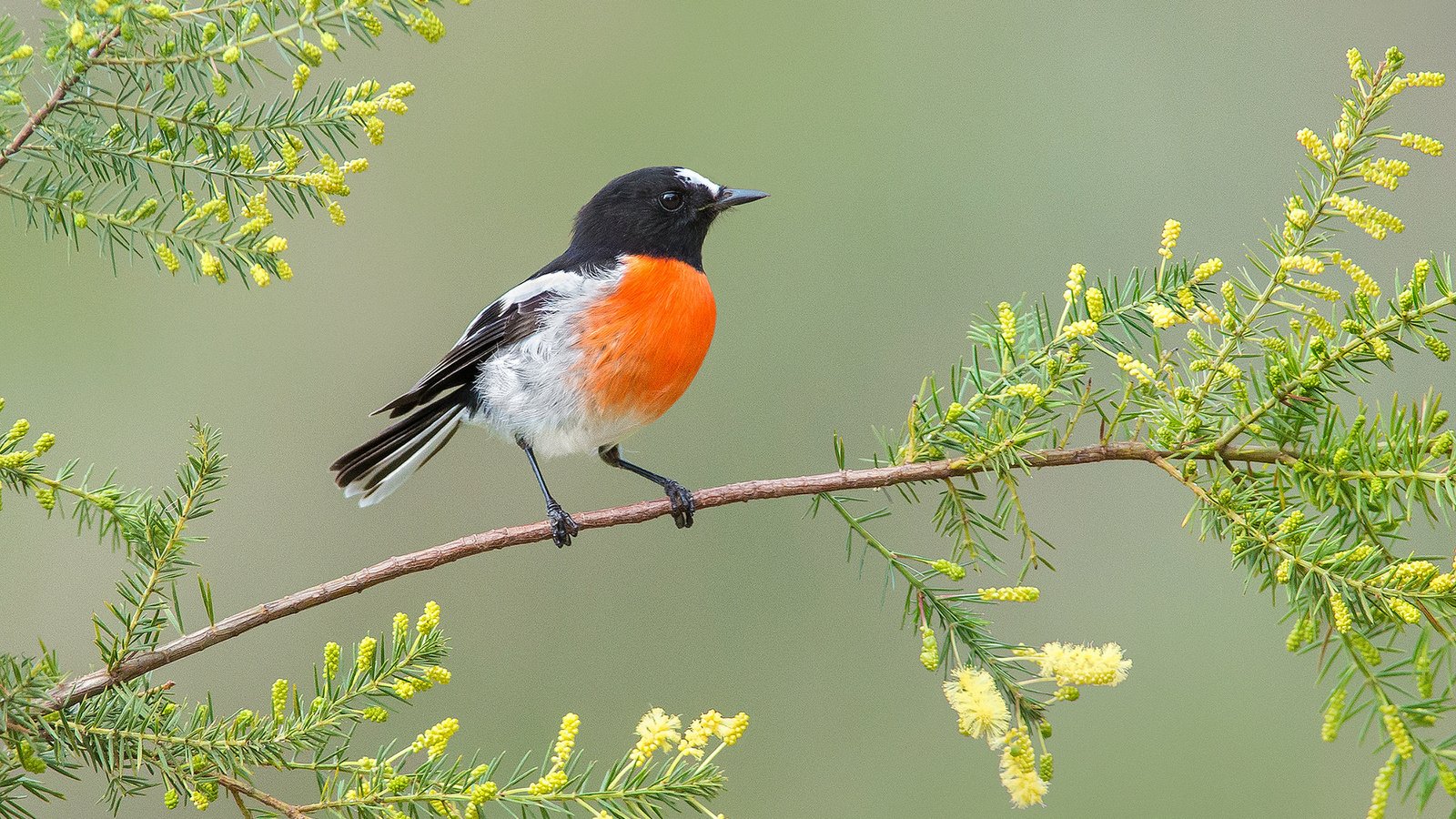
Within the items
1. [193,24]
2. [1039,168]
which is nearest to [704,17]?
[1039,168]

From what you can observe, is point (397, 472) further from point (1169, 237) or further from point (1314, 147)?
point (1314, 147)

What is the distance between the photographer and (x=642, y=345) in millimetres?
3082

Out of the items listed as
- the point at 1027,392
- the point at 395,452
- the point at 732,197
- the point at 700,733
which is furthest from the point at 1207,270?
the point at 395,452

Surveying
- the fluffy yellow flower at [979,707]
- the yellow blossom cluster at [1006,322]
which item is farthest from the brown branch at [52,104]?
the fluffy yellow flower at [979,707]

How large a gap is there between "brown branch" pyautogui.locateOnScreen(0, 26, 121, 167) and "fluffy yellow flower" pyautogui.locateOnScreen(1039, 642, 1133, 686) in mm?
1470

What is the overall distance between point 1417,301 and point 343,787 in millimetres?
1506

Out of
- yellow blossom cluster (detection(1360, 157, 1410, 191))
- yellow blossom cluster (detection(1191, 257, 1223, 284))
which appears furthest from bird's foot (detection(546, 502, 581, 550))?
yellow blossom cluster (detection(1360, 157, 1410, 191))

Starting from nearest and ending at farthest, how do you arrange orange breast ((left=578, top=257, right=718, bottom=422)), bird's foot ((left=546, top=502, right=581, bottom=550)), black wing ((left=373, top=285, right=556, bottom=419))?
1. bird's foot ((left=546, top=502, right=581, bottom=550))
2. orange breast ((left=578, top=257, right=718, bottom=422))
3. black wing ((left=373, top=285, right=556, bottom=419))

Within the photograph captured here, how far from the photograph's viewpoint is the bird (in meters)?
3.10

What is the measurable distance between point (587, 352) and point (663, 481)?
0.45m

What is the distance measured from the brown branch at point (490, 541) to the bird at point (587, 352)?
979mm

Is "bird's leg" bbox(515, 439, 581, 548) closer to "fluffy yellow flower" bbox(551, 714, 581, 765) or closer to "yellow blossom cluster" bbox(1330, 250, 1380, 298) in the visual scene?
"fluffy yellow flower" bbox(551, 714, 581, 765)

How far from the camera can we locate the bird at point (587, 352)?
310 centimetres

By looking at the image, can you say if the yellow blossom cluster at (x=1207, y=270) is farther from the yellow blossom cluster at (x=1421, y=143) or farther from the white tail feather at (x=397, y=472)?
the white tail feather at (x=397, y=472)
